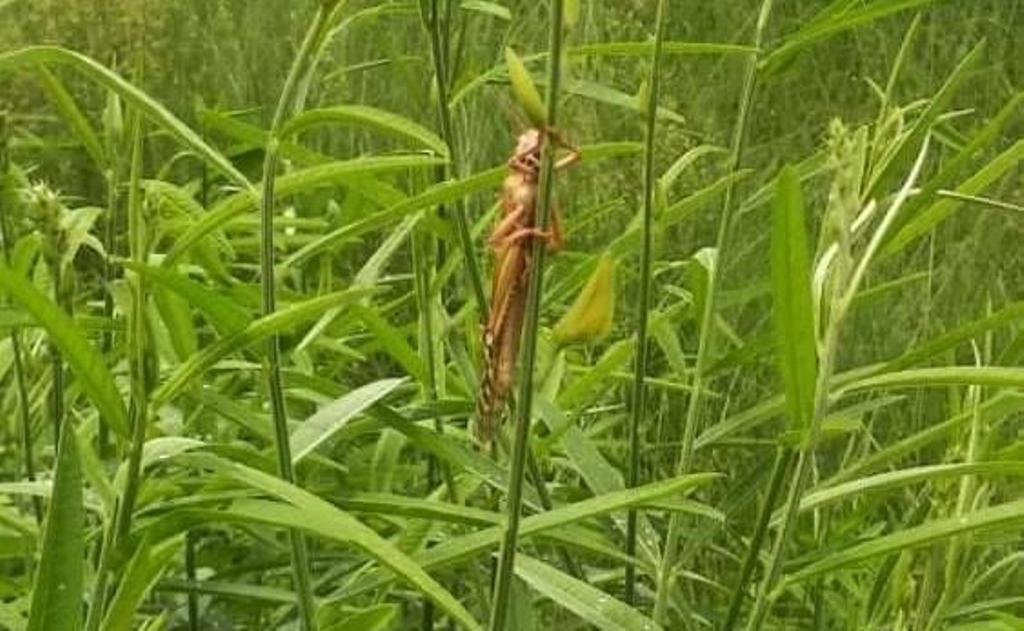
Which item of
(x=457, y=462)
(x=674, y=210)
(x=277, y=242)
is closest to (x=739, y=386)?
(x=277, y=242)

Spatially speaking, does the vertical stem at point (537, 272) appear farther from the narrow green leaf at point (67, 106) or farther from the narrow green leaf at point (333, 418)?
the narrow green leaf at point (67, 106)

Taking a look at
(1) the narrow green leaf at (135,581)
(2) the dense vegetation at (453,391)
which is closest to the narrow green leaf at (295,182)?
(2) the dense vegetation at (453,391)

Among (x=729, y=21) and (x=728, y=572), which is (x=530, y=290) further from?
(x=729, y=21)

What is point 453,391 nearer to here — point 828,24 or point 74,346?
point 828,24

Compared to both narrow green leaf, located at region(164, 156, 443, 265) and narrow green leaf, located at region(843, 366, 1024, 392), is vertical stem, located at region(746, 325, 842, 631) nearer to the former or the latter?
narrow green leaf, located at region(843, 366, 1024, 392)

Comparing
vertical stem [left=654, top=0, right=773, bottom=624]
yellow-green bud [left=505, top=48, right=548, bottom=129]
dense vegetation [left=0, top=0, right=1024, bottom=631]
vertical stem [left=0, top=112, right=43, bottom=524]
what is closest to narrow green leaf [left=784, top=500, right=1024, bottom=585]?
dense vegetation [left=0, top=0, right=1024, bottom=631]

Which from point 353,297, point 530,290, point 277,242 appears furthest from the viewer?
point 277,242

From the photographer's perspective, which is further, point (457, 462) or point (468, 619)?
point (457, 462)
